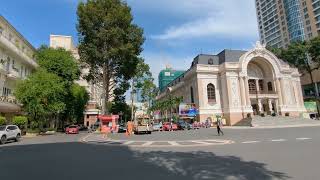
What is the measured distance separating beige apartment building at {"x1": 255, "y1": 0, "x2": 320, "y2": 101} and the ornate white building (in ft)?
67.6

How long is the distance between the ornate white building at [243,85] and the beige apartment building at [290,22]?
67.6ft

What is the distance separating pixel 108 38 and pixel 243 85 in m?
30.4

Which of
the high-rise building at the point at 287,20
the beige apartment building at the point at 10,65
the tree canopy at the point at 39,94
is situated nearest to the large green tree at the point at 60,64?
the beige apartment building at the point at 10,65

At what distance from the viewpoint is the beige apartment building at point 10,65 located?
1556 inches

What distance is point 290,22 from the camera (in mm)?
113188

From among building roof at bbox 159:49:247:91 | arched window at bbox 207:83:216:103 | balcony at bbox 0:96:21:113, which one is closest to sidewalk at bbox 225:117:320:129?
arched window at bbox 207:83:216:103

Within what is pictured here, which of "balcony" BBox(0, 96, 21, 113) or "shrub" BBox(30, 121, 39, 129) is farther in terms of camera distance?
"shrub" BBox(30, 121, 39, 129)

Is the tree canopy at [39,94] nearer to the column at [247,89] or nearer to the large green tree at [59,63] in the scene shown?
the large green tree at [59,63]

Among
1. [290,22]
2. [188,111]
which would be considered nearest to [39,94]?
[188,111]

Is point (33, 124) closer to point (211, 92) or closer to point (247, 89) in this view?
point (211, 92)

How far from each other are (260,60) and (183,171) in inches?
2374

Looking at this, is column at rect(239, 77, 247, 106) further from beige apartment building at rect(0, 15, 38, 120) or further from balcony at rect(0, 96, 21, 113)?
balcony at rect(0, 96, 21, 113)

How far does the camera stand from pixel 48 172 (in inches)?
351

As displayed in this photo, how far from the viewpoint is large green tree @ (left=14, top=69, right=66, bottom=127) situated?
39.6 meters
